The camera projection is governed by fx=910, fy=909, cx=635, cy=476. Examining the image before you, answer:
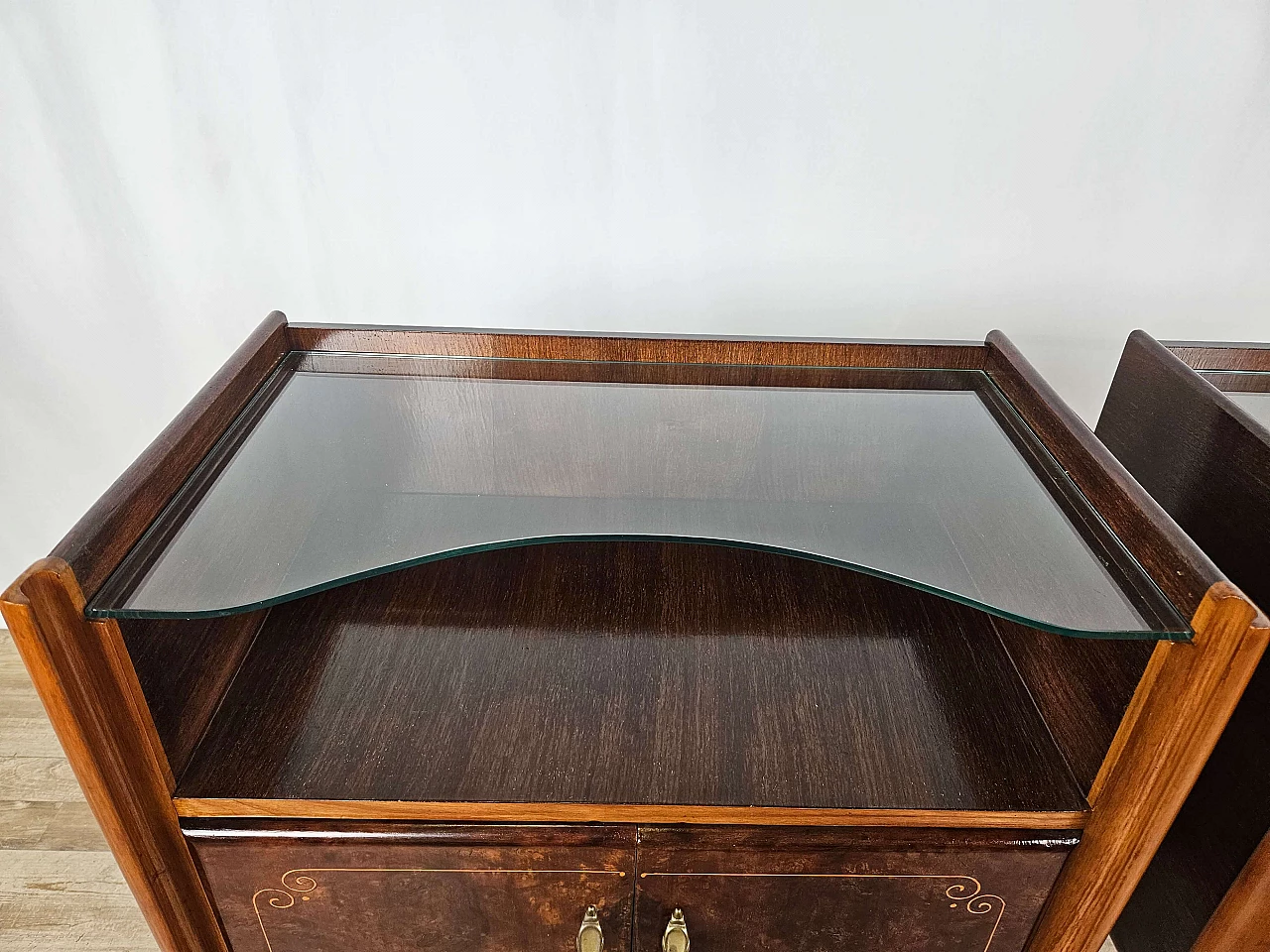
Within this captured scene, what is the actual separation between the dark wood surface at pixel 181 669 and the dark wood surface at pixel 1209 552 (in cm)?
61

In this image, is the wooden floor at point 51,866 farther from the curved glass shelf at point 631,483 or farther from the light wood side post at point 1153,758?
the curved glass shelf at point 631,483

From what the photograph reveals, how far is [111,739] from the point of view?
1.47 ft

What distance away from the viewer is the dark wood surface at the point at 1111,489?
1.42ft

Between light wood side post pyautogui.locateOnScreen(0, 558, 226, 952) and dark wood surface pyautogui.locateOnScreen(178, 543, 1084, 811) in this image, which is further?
dark wood surface pyautogui.locateOnScreen(178, 543, 1084, 811)

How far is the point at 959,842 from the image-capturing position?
1.66 feet

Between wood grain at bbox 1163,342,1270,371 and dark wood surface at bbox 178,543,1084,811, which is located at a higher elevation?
wood grain at bbox 1163,342,1270,371

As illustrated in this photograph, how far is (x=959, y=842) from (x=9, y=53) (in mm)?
972

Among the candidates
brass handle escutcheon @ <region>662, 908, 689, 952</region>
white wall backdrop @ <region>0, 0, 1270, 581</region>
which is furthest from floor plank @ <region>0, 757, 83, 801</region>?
brass handle escutcheon @ <region>662, 908, 689, 952</region>

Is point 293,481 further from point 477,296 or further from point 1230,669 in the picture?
point 1230,669

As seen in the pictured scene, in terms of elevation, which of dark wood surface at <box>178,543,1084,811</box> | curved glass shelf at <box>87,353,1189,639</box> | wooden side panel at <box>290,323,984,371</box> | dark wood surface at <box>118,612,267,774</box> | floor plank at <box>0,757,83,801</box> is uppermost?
wooden side panel at <box>290,323,984,371</box>

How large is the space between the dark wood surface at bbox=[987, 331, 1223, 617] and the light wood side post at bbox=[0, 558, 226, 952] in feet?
1.67

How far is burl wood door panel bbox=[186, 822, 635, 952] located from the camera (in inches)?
19.9

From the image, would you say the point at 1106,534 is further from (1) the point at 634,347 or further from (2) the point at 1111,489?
(1) the point at 634,347

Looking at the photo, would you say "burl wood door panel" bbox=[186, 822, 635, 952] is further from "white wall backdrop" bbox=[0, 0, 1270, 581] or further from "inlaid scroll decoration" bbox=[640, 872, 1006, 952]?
"white wall backdrop" bbox=[0, 0, 1270, 581]
